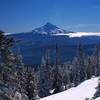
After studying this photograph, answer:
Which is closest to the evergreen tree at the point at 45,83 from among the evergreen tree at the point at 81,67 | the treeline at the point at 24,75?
the treeline at the point at 24,75

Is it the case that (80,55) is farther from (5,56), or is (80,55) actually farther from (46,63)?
(5,56)

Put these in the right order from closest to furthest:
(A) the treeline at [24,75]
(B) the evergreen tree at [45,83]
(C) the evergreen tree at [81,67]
Result: (A) the treeline at [24,75], (B) the evergreen tree at [45,83], (C) the evergreen tree at [81,67]

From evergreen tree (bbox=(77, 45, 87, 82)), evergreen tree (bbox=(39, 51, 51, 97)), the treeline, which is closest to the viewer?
the treeline

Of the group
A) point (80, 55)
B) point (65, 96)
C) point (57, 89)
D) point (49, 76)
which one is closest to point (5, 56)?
point (65, 96)

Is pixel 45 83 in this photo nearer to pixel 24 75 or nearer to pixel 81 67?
pixel 81 67

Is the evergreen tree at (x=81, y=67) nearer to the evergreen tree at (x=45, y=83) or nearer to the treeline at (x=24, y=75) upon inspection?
the treeline at (x=24, y=75)

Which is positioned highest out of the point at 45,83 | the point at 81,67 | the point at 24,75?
the point at 24,75

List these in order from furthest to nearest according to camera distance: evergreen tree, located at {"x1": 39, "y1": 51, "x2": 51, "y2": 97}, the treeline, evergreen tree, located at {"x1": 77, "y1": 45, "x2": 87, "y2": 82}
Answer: evergreen tree, located at {"x1": 77, "y1": 45, "x2": 87, "y2": 82}, evergreen tree, located at {"x1": 39, "y1": 51, "x2": 51, "y2": 97}, the treeline

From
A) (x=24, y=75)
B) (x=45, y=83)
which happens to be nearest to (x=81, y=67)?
(x=45, y=83)

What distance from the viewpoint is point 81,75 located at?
107 m

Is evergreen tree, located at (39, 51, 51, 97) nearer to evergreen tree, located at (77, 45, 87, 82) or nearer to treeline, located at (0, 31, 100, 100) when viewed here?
treeline, located at (0, 31, 100, 100)

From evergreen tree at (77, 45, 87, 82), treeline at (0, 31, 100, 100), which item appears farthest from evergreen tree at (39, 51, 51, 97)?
evergreen tree at (77, 45, 87, 82)

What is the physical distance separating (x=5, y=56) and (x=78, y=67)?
92.9 m

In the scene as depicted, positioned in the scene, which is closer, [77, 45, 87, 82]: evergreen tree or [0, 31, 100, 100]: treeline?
[0, 31, 100, 100]: treeline
